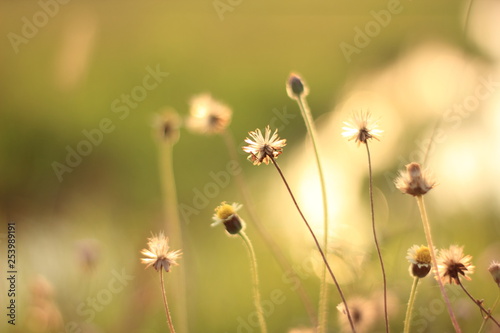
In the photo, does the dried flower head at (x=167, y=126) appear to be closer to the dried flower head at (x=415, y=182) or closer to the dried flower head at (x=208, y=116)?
the dried flower head at (x=208, y=116)

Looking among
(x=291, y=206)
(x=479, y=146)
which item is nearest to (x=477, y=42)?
(x=479, y=146)

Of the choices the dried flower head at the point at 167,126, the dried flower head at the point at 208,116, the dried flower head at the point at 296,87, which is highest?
the dried flower head at the point at 167,126

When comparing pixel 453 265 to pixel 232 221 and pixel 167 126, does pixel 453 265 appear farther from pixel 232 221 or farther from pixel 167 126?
pixel 167 126

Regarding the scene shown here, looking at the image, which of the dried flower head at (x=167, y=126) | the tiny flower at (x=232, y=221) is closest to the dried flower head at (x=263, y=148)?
the tiny flower at (x=232, y=221)

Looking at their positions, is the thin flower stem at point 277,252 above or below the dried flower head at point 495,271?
above

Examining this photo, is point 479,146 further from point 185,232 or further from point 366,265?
point 185,232

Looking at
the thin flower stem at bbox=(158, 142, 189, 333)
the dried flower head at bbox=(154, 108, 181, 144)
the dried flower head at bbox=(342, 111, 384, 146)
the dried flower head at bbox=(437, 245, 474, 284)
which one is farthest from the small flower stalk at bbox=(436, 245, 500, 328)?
the dried flower head at bbox=(154, 108, 181, 144)

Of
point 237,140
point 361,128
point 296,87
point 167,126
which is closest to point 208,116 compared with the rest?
point 167,126
